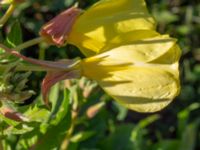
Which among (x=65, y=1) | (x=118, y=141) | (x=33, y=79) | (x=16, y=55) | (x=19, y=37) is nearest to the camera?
A: (x=16, y=55)

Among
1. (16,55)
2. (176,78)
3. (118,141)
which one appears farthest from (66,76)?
(118,141)

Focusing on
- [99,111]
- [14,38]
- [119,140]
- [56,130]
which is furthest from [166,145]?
[14,38]

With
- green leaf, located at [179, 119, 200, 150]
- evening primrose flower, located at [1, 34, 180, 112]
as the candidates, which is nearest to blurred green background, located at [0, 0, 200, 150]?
green leaf, located at [179, 119, 200, 150]

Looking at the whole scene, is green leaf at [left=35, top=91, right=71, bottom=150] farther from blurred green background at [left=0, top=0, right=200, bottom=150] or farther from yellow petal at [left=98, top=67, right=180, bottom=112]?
yellow petal at [left=98, top=67, right=180, bottom=112]

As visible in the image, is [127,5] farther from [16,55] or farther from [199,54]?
[199,54]

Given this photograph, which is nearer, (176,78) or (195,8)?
(176,78)

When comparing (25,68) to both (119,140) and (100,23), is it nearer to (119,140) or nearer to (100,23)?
(100,23)

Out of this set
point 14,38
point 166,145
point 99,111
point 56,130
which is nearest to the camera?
point 14,38
